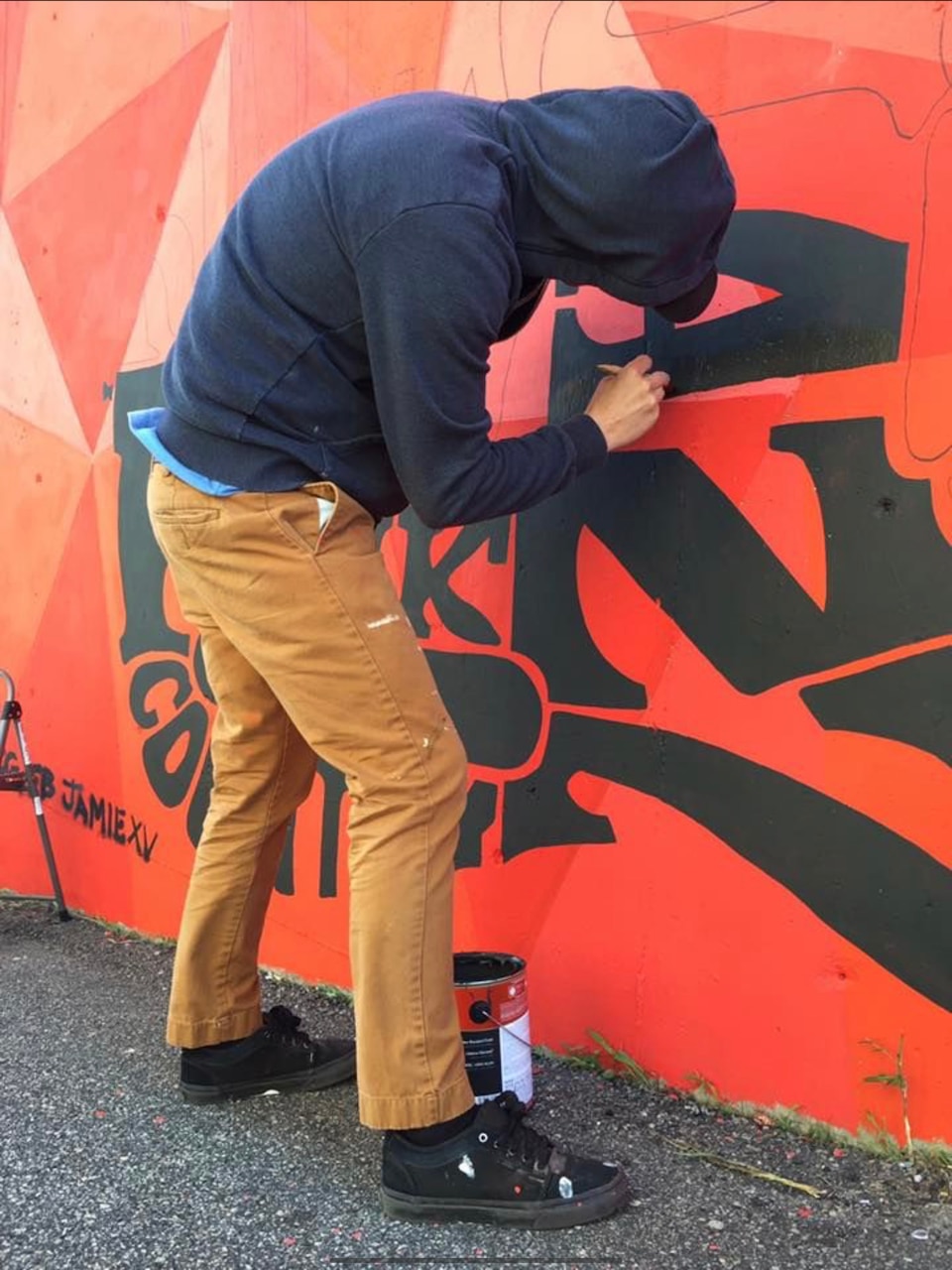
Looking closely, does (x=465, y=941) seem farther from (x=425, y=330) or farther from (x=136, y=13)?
(x=136, y=13)

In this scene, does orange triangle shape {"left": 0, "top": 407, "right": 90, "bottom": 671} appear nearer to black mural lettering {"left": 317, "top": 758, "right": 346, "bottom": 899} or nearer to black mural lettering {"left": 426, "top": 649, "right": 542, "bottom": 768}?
black mural lettering {"left": 317, "top": 758, "right": 346, "bottom": 899}

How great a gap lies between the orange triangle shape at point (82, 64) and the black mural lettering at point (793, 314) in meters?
1.84

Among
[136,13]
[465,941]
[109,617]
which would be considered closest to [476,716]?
[465,941]

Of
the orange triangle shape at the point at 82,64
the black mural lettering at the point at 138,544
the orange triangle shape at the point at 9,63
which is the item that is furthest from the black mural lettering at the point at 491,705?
the orange triangle shape at the point at 9,63

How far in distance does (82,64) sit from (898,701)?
319 cm

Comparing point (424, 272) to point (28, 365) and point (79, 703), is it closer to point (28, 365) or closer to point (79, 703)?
point (79, 703)

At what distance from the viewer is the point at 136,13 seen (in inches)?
136

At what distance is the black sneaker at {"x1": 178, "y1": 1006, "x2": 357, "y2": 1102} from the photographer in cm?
225

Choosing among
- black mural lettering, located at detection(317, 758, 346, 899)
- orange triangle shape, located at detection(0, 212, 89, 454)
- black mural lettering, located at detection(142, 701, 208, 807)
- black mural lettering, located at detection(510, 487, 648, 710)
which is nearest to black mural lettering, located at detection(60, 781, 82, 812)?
black mural lettering, located at detection(142, 701, 208, 807)

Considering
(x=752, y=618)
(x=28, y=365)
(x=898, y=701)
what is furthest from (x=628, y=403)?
(x=28, y=365)

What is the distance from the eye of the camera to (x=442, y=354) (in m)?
1.65

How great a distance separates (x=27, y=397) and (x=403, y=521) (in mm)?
1806

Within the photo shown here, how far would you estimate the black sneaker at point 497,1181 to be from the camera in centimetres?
179

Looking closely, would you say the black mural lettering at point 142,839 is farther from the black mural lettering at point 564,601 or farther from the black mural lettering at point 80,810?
the black mural lettering at point 564,601
